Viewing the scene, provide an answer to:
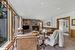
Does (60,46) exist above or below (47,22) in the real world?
below

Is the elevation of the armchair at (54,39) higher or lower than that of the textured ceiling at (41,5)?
lower

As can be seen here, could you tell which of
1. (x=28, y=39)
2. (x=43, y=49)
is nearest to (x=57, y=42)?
(x=43, y=49)

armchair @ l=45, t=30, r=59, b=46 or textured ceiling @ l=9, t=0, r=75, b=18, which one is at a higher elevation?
textured ceiling @ l=9, t=0, r=75, b=18

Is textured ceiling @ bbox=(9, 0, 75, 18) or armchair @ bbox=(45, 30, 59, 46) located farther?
textured ceiling @ bbox=(9, 0, 75, 18)

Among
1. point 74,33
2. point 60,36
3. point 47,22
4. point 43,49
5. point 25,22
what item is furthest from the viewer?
point 47,22

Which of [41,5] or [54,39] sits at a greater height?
[41,5]

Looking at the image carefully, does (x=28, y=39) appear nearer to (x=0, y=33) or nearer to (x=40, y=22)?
(x=0, y=33)

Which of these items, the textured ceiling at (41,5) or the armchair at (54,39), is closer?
the armchair at (54,39)

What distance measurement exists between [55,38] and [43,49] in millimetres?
1101

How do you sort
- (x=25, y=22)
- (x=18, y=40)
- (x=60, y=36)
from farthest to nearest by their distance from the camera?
(x=25, y=22) → (x=60, y=36) → (x=18, y=40)

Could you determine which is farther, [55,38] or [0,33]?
[55,38]

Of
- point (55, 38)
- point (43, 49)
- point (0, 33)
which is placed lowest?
point (43, 49)

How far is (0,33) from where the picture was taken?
3936 millimetres

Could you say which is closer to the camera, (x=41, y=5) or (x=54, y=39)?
(x=54, y=39)
